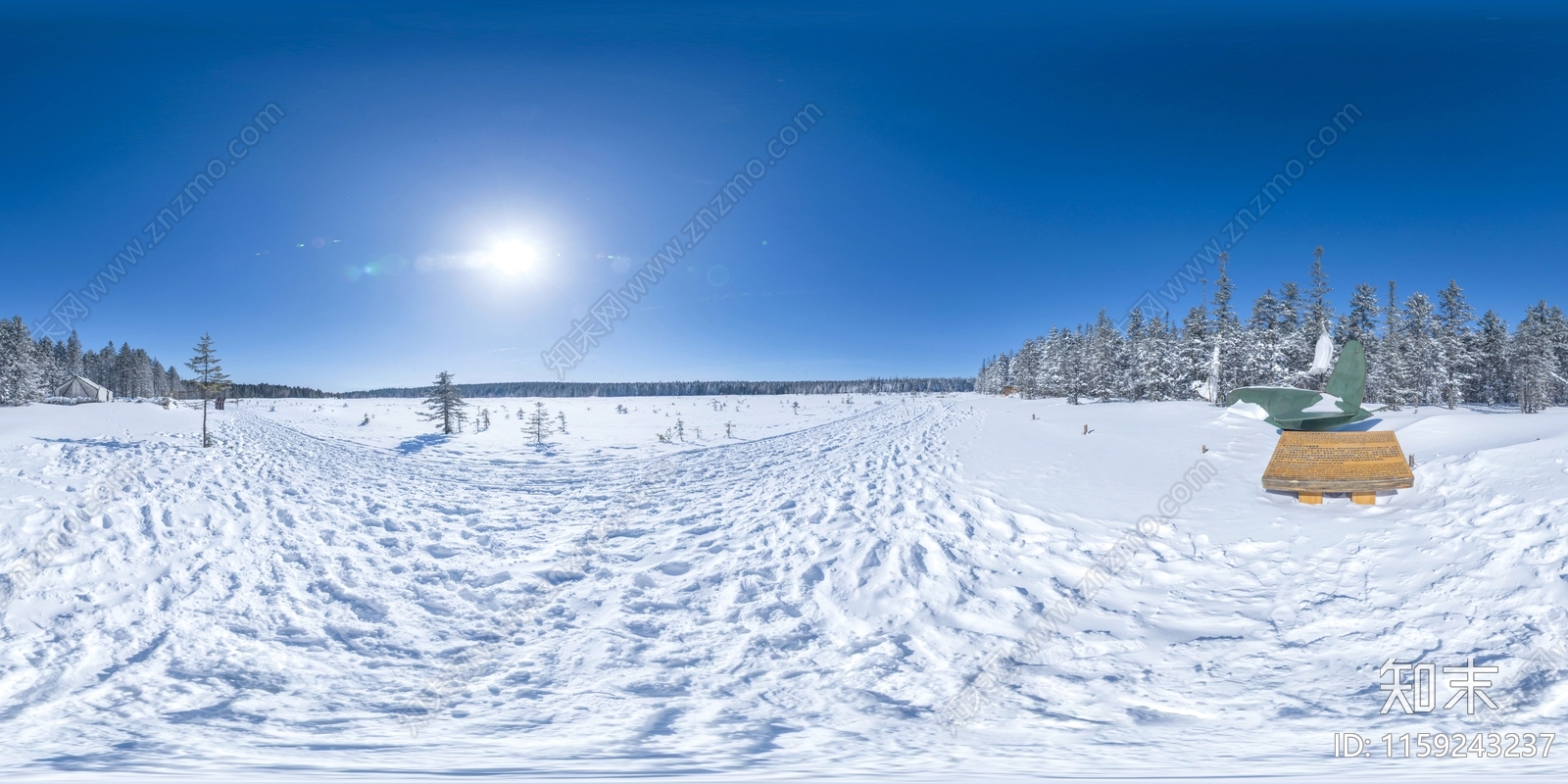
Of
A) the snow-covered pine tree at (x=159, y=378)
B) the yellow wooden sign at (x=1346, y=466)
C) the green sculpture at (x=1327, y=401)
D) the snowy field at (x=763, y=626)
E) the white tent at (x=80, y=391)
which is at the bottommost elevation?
the snowy field at (x=763, y=626)

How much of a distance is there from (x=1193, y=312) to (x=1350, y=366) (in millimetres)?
43361

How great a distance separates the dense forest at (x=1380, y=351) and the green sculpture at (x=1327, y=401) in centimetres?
2582

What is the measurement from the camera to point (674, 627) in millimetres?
6094

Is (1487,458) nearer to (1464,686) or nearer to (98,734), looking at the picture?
(1464,686)

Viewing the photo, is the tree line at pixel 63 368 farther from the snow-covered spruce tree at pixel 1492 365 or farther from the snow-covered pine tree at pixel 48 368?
the snow-covered spruce tree at pixel 1492 365

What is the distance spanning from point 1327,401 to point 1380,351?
42535mm

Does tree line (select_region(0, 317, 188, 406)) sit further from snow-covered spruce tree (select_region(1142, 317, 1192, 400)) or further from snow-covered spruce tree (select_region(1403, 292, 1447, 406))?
snow-covered spruce tree (select_region(1403, 292, 1447, 406))

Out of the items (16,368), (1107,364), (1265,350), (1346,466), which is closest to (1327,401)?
(1346,466)

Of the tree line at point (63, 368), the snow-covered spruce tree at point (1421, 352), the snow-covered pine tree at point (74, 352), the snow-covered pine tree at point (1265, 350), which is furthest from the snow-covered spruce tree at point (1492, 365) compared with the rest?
the snow-covered pine tree at point (74, 352)

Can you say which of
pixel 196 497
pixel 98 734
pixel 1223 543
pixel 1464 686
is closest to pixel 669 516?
pixel 98 734

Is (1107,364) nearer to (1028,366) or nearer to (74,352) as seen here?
(1028,366)

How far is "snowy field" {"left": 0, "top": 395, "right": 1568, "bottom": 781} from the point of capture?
412 cm

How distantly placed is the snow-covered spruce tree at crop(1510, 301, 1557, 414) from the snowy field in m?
47.7

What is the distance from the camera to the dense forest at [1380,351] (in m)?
39.3
